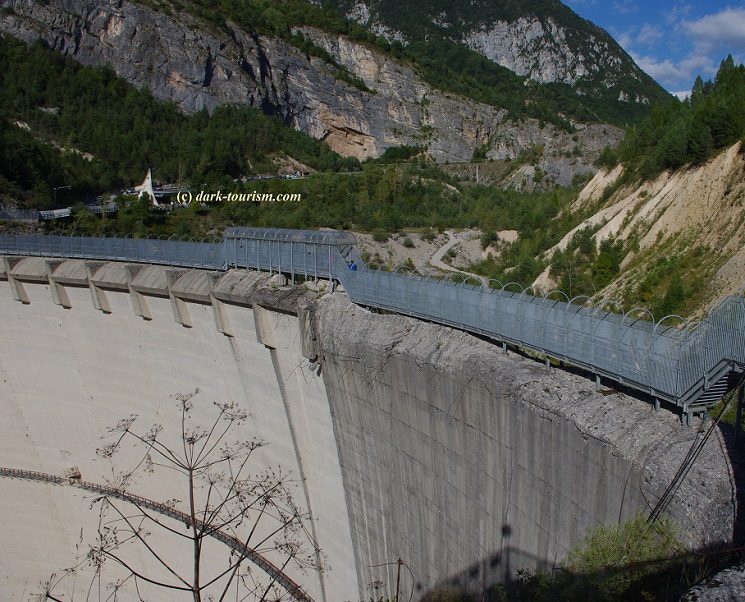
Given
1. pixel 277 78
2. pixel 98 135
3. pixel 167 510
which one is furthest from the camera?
pixel 277 78

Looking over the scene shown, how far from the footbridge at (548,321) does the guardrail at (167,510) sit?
262 inches

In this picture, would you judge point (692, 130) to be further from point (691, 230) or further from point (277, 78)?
point (277, 78)

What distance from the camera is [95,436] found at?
82.7ft

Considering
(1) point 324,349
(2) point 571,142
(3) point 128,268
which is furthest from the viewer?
(2) point 571,142

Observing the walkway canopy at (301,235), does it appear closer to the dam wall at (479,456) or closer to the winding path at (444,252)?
the dam wall at (479,456)

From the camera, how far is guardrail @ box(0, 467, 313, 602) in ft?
62.5

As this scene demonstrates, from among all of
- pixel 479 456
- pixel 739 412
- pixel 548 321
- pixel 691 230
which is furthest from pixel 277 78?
pixel 739 412

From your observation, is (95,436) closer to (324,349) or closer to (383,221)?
(324,349)

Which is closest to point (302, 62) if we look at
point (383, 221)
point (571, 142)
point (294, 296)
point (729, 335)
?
point (571, 142)

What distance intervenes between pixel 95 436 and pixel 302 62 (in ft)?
311

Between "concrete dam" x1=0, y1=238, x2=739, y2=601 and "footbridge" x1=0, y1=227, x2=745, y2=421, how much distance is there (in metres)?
0.34

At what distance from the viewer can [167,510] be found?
76.6 ft

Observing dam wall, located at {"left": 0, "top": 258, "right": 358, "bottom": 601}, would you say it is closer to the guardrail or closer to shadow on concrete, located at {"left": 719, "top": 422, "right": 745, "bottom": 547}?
the guardrail

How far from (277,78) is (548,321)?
341 ft
